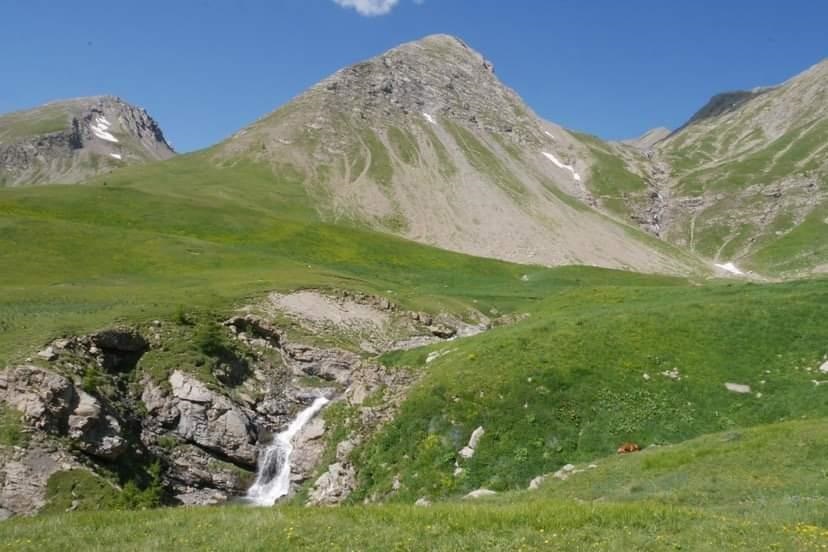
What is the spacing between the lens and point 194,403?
38875 mm

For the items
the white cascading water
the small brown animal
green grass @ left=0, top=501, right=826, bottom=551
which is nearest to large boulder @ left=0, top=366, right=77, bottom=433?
the white cascading water

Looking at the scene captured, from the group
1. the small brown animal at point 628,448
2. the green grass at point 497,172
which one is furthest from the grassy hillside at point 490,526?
the green grass at point 497,172

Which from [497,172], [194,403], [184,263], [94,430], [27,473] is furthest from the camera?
[497,172]

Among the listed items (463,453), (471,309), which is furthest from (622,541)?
(471,309)

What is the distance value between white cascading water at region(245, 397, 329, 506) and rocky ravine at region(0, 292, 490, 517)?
606 mm

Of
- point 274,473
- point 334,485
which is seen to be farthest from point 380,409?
point 274,473

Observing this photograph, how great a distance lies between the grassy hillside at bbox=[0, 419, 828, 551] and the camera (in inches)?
534

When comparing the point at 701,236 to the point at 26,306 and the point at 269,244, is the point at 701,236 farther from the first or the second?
the point at 26,306

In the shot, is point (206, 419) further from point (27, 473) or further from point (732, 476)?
point (732, 476)

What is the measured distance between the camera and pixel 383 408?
1289 inches

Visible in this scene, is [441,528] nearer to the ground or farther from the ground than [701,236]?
nearer to the ground

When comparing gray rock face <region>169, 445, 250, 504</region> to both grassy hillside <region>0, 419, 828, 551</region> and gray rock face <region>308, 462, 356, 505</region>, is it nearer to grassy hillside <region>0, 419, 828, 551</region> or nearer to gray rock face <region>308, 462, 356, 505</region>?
gray rock face <region>308, 462, 356, 505</region>

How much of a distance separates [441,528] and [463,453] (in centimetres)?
1387

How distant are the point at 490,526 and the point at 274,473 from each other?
26671 millimetres
